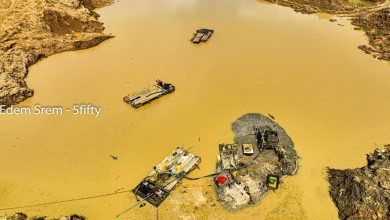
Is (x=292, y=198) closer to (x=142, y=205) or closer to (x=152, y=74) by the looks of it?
(x=142, y=205)

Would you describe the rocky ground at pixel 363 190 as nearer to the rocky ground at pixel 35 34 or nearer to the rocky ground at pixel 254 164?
the rocky ground at pixel 254 164

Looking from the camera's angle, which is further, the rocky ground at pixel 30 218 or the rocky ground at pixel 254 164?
the rocky ground at pixel 254 164

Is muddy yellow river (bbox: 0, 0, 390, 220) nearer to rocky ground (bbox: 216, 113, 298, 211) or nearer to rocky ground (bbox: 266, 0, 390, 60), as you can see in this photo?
rocky ground (bbox: 216, 113, 298, 211)

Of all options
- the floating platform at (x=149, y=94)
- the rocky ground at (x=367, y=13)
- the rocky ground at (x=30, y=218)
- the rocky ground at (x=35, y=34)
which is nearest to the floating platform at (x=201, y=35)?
the floating platform at (x=149, y=94)

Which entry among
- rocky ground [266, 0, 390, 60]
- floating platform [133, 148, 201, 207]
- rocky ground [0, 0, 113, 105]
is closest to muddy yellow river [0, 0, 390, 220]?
floating platform [133, 148, 201, 207]

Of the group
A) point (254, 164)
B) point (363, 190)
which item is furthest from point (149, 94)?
point (363, 190)

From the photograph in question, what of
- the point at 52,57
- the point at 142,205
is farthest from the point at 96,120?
the point at 52,57

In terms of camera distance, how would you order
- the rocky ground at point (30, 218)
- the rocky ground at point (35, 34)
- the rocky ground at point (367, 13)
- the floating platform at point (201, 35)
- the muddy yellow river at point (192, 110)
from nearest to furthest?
1. the rocky ground at point (30, 218)
2. the muddy yellow river at point (192, 110)
3. the rocky ground at point (35, 34)
4. the rocky ground at point (367, 13)
5. the floating platform at point (201, 35)
